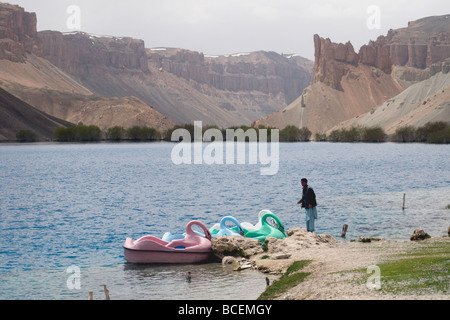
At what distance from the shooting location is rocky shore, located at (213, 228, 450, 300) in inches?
638

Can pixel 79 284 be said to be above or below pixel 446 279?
below

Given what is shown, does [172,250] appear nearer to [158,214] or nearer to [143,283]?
[143,283]

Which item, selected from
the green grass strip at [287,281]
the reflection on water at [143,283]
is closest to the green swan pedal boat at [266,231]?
the reflection on water at [143,283]

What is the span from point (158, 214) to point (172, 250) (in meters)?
20.3

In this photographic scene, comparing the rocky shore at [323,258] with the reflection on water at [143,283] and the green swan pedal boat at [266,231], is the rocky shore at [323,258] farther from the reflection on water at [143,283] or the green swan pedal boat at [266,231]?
the reflection on water at [143,283]

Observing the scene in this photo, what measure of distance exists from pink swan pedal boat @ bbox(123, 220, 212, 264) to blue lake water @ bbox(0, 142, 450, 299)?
0.66 m

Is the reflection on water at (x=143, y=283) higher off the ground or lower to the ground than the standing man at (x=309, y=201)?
lower

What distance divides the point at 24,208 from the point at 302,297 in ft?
135

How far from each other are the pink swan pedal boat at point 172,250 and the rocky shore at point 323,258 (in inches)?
24.8

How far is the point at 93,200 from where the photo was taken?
58531 millimetres

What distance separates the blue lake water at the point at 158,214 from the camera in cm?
2297

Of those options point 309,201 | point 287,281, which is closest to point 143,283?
point 287,281
